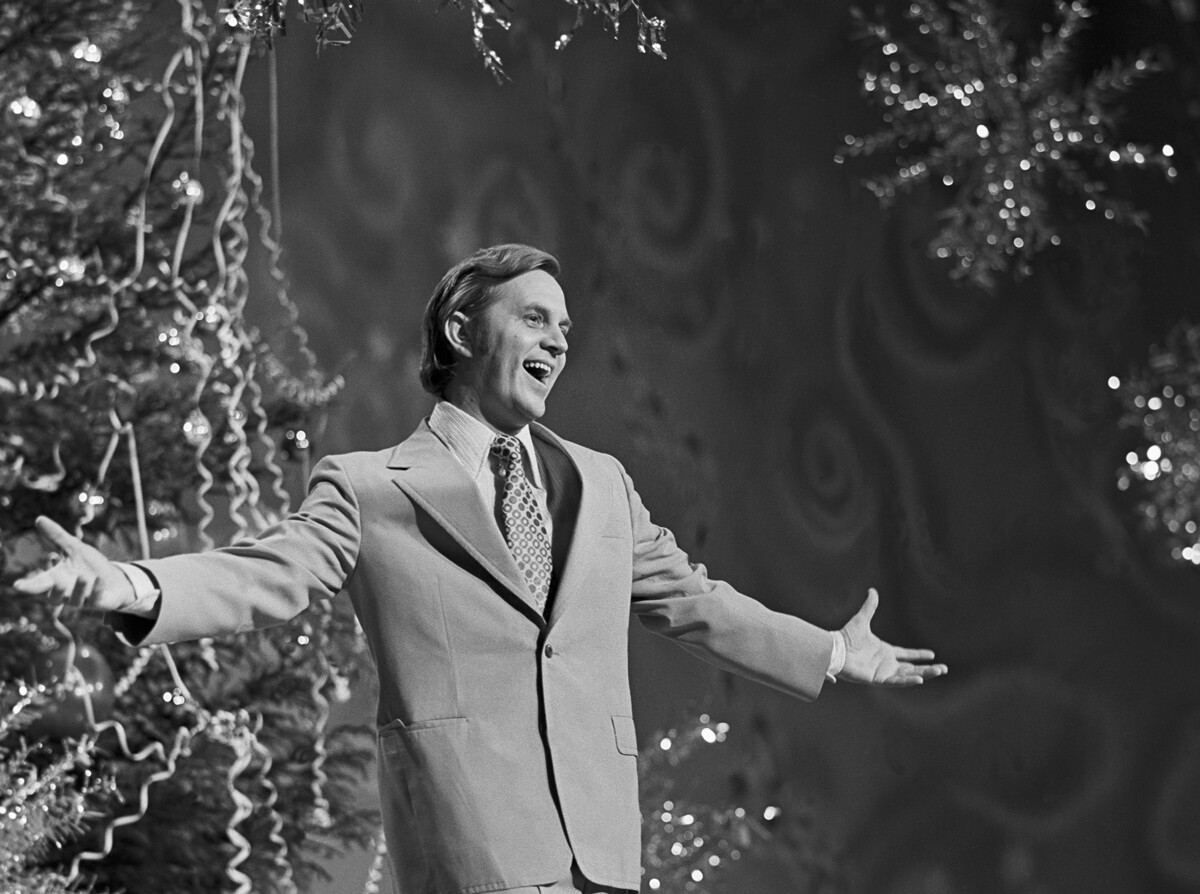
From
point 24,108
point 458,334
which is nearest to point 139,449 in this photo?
point 24,108

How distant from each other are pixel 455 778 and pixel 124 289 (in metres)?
1.91

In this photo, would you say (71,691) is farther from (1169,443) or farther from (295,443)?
(1169,443)

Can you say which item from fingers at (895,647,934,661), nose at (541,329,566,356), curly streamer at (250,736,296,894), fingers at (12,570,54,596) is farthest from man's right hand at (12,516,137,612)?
curly streamer at (250,736,296,894)

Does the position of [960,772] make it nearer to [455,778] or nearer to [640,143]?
[640,143]

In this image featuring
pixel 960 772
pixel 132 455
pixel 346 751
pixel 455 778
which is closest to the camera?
pixel 455 778

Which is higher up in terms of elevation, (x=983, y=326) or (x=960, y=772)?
(x=983, y=326)

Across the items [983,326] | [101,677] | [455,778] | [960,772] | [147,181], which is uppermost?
[147,181]

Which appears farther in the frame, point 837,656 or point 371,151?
point 371,151

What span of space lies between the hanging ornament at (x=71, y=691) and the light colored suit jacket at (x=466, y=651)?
4.62ft

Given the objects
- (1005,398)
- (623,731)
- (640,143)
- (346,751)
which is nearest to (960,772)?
(1005,398)

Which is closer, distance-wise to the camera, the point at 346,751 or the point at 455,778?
the point at 455,778

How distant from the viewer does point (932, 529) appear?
4.11m

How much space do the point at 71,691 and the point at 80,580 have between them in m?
1.91

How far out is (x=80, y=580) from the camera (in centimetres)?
160
